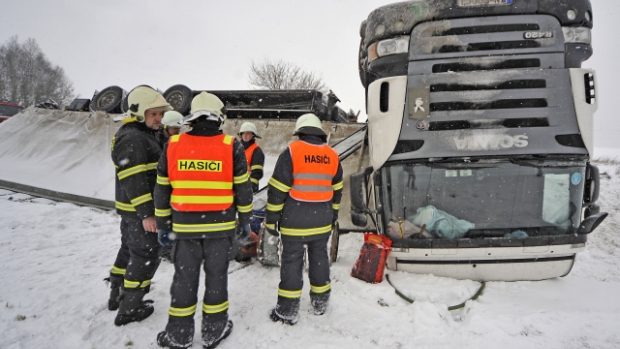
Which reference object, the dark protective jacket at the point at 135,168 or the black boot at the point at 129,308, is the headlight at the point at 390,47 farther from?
the black boot at the point at 129,308

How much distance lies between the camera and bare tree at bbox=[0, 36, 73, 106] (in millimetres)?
42719

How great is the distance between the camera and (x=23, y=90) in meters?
43.8

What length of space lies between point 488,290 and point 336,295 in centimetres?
150

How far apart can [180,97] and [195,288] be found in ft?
23.4

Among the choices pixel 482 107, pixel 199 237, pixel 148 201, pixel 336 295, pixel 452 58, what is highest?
pixel 452 58

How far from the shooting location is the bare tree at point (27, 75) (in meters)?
42.7

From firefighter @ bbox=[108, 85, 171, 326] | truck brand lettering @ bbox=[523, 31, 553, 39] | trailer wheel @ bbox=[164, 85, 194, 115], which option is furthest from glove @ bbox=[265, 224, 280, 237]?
trailer wheel @ bbox=[164, 85, 194, 115]

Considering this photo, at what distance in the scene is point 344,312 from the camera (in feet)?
9.79

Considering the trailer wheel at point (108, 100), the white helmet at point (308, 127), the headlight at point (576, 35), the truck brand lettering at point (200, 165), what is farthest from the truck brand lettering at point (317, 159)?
the trailer wheel at point (108, 100)

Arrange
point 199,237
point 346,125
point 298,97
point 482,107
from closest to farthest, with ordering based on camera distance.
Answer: point 199,237
point 482,107
point 346,125
point 298,97

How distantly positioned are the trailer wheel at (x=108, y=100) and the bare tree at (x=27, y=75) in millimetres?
42224

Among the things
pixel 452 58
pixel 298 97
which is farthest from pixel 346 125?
pixel 452 58

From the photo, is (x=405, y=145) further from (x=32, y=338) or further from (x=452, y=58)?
(x=32, y=338)

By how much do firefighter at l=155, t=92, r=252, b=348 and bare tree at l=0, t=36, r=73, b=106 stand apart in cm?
5110
